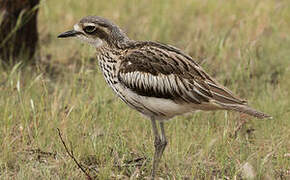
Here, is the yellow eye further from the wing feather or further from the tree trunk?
the tree trunk

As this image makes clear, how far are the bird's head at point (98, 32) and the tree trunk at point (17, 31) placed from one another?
191cm

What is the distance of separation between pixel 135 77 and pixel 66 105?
1554 mm

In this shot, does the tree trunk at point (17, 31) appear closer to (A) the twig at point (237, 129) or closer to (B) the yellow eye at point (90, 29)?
(B) the yellow eye at point (90, 29)

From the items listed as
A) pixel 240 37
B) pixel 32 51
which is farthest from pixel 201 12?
pixel 32 51

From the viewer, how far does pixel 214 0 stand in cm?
923

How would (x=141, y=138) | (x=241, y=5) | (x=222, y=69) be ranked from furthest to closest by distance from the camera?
(x=241, y=5), (x=222, y=69), (x=141, y=138)

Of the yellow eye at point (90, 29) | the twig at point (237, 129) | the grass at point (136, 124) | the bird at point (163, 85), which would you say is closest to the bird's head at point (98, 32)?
the yellow eye at point (90, 29)

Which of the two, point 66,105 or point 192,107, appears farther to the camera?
point 66,105

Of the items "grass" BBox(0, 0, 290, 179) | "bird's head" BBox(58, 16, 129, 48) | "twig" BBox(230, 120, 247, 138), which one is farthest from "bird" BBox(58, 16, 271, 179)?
"twig" BBox(230, 120, 247, 138)

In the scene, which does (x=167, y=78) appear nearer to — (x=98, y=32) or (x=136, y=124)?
(x=98, y=32)

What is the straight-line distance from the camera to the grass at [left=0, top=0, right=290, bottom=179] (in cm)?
477

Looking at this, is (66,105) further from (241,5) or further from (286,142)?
(241,5)

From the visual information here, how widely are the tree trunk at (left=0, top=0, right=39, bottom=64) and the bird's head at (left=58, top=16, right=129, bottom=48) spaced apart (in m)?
1.91

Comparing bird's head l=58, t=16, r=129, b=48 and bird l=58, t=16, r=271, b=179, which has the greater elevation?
bird's head l=58, t=16, r=129, b=48
